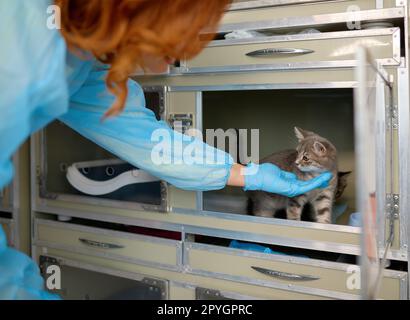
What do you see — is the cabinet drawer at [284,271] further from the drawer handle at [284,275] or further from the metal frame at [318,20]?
the metal frame at [318,20]

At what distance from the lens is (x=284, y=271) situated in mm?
1290

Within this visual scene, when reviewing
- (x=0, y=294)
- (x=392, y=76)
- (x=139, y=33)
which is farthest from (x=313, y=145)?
(x=0, y=294)

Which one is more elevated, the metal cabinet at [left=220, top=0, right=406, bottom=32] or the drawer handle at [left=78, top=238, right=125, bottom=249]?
the metal cabinet at [left=220, top=0, right=406, bottom=32]

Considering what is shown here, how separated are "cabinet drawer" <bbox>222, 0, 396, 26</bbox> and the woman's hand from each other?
41cm

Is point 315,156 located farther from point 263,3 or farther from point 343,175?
point 263,3

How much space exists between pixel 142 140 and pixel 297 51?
0.48 metres

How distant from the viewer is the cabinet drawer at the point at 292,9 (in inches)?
46.0

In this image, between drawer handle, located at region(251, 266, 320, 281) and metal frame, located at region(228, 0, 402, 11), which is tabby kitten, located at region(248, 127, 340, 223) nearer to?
drawer handle, located at region(251, 266, 320, 281)

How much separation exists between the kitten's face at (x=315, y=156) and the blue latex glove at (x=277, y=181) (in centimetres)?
3

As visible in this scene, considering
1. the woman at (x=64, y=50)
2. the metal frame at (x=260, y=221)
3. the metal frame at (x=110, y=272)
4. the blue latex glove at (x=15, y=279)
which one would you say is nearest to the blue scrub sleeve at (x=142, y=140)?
the woman at (x=64, y=50)

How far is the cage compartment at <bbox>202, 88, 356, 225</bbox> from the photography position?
4.98ft

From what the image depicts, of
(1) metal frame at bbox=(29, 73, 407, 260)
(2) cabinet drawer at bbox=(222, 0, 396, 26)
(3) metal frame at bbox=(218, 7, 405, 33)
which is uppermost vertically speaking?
(2) cabinet drawer at bbox=(222, 0, 396, 26)

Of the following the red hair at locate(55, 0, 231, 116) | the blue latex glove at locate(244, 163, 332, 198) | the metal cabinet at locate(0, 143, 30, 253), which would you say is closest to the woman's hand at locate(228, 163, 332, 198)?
the blue latex glove at locate(244, 163, 332, 198)

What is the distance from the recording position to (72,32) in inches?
28.3
